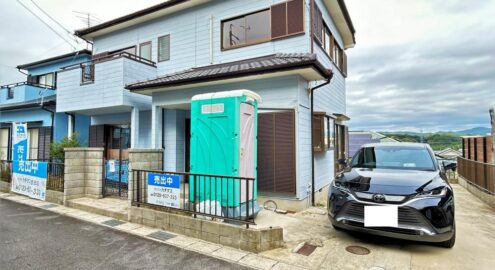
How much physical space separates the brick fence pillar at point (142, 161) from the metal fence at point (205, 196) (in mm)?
44

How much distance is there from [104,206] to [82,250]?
7.67 ft

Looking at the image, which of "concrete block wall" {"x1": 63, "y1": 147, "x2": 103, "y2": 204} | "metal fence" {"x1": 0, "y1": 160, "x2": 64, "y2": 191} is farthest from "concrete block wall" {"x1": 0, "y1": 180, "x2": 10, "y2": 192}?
"concrete block wall" {"x1": 63, "y1": 147, "x2": 103, "y2": 204}

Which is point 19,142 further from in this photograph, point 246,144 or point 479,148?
point 479,148

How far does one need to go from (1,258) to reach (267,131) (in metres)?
5.29

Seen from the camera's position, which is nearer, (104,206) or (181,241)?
Answer: (181,241)

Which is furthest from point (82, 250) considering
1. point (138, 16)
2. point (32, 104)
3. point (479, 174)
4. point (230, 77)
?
point (32, 104)

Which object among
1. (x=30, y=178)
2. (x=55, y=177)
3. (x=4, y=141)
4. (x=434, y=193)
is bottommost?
(x=30, y=178)

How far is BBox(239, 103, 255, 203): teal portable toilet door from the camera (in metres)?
4.99

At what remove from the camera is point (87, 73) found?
10.1m

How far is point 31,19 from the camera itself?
37.1 feet

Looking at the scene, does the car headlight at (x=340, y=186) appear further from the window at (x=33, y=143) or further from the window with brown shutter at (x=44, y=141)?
the window at (x=33, y=143)

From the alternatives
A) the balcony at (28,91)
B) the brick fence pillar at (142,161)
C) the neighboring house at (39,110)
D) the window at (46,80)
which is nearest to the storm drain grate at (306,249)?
the brick fence pillar at (142,161)

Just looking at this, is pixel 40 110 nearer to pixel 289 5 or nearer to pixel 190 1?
pixel 190 1

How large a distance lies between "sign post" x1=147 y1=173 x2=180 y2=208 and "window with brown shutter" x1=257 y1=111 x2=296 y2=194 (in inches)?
94.6
